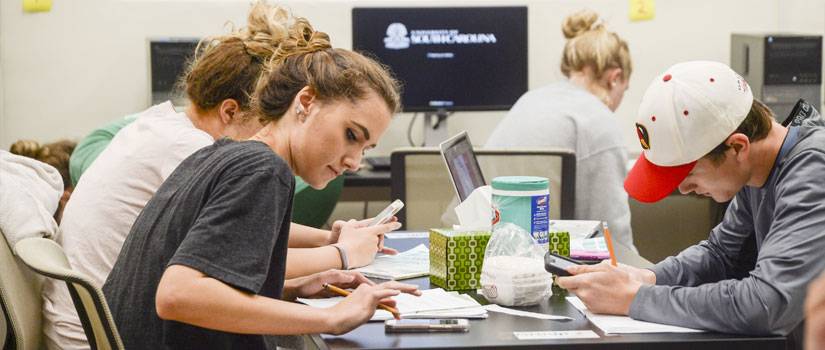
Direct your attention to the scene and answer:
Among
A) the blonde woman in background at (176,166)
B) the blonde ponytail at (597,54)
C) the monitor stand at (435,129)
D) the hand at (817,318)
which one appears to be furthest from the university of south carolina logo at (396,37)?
the hand at (817,318)

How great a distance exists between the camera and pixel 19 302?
5.84 feet

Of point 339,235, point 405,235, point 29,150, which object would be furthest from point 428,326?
point 29,150

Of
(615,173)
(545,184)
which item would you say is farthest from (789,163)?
(615,173)

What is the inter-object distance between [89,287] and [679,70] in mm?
994

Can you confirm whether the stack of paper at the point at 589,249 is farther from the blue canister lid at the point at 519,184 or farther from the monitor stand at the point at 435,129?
the monitor stand at the point at 435,129

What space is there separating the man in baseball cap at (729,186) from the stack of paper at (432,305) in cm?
17

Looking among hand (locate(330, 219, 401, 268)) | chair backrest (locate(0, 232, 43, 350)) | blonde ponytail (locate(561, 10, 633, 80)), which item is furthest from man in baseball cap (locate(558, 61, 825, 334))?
blonde ponytail (locate(561, 10, 633, 80))

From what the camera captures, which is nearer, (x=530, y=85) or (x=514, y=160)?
(x=514, y=160)

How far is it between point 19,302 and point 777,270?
4.21 ft

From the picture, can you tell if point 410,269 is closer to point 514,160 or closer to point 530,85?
point 514,160

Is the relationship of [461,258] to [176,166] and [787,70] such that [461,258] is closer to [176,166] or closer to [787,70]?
[176,166]

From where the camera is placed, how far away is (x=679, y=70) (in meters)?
1.66

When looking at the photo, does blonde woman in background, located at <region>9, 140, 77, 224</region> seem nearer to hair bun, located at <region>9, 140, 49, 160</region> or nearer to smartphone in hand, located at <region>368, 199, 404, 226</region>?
hair bun, located at <region>9, 140, 49, 160</region>

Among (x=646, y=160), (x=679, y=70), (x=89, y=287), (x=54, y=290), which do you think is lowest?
(x=54, y=290)
